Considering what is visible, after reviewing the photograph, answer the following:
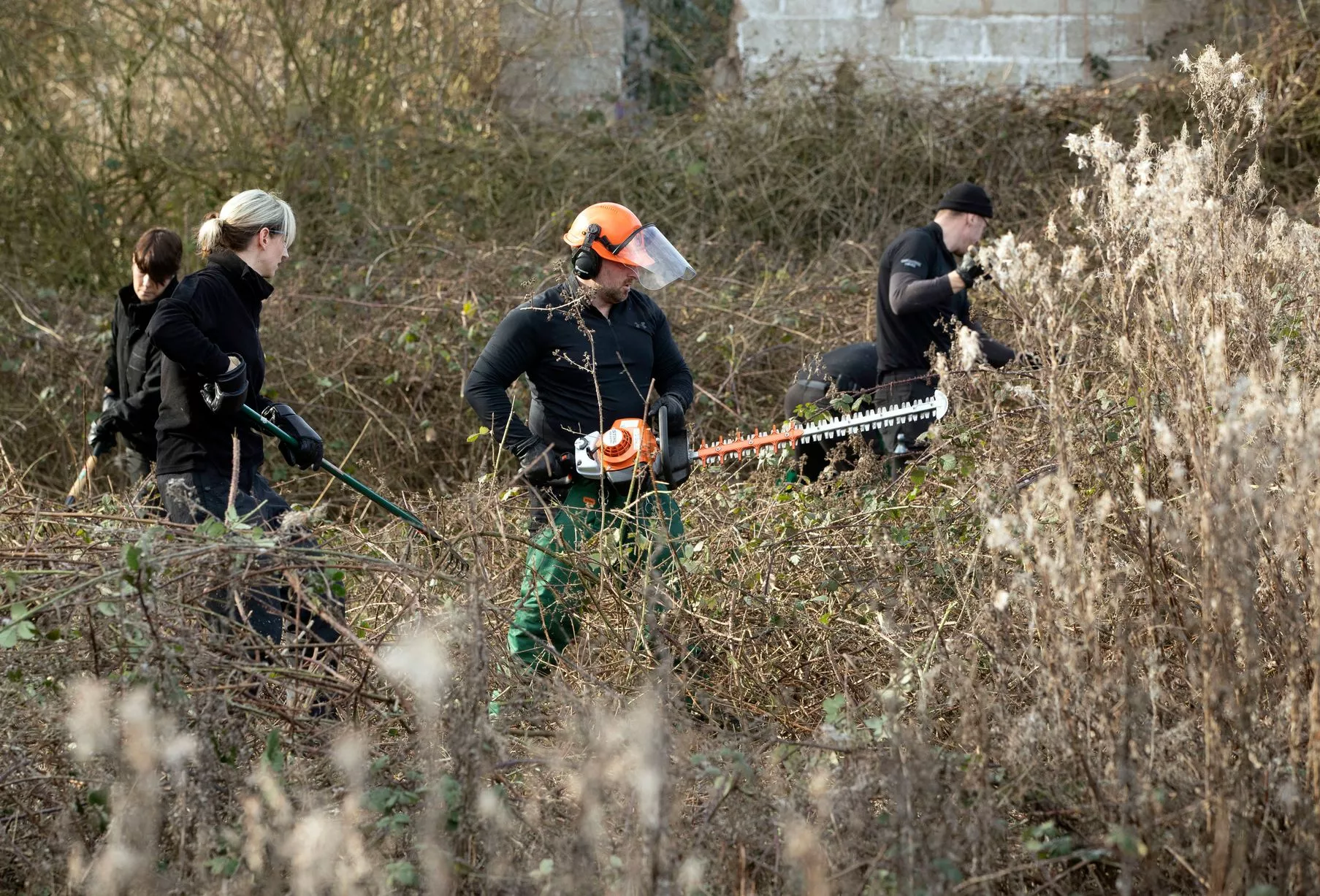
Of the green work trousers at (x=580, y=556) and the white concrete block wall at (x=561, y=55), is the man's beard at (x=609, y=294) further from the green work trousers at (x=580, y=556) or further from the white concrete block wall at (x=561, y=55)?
the white concrete block wall at (x=561, y=55)

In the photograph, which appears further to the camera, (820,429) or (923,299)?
(923,299)

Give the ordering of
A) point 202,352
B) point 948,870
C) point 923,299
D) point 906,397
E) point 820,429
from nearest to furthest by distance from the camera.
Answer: point 948,870 < point 202,352 < point 820,429 < point 923,299 < point 906,397

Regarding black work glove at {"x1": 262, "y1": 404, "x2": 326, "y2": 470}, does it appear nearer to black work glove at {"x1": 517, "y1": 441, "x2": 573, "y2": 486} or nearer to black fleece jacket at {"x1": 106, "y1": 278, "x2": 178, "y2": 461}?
black fleece jacket at {"x1": 106, "y1": 278, "x2": 178, "y2": 461}

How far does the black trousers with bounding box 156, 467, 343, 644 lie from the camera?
10.5 feet

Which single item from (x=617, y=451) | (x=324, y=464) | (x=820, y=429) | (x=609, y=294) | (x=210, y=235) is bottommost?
(x=820, y=429)

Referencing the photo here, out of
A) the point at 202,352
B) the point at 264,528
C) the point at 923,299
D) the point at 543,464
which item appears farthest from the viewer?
the point at 923,299

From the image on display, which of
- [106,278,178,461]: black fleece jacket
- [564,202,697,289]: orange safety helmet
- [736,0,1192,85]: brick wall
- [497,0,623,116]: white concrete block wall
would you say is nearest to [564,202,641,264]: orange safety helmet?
[564,202,697,289]: orange safety helmet

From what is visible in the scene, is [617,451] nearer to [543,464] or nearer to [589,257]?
[543,464]

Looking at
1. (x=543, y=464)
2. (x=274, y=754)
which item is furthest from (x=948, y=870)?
(x=543, y=464)

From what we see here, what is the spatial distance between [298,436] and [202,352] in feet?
1.66

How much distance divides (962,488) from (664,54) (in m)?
9.09

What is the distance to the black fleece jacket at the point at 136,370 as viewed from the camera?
178 inches

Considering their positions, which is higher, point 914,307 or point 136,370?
point 136,370

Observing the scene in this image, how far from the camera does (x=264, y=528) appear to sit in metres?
3.24
